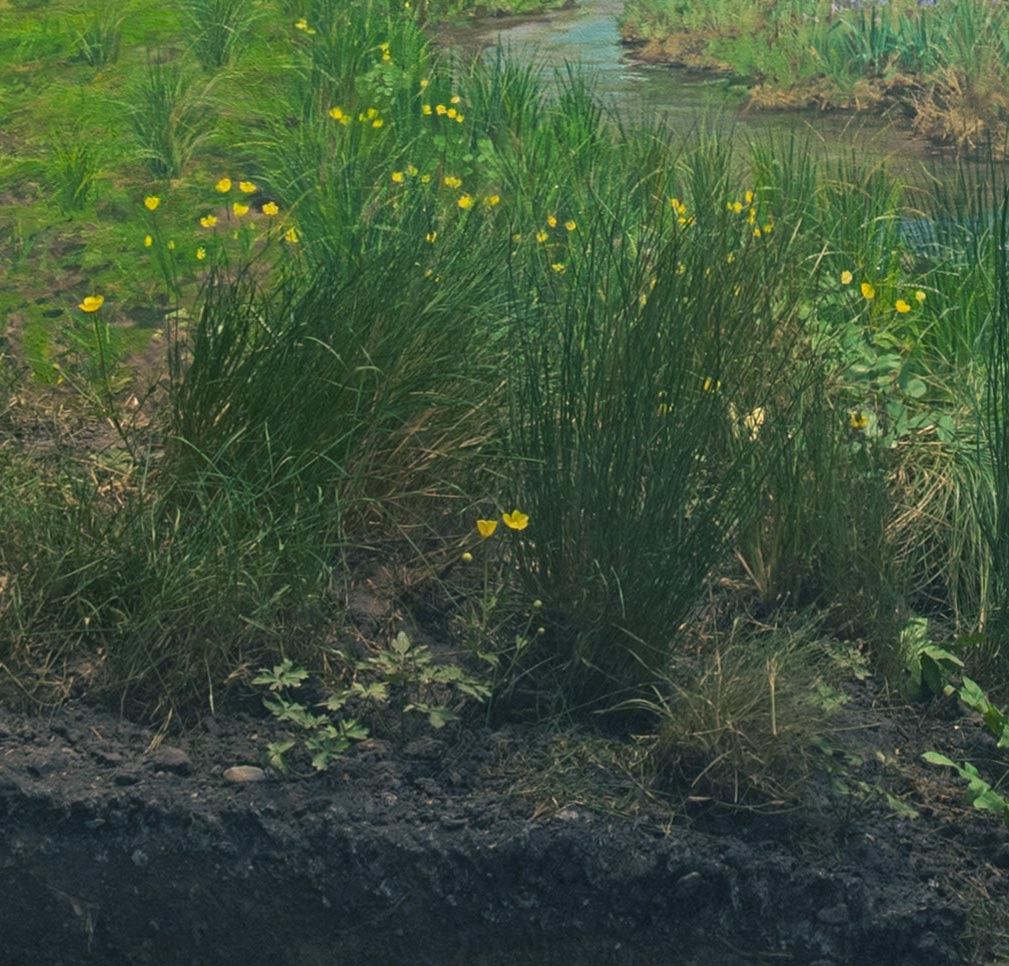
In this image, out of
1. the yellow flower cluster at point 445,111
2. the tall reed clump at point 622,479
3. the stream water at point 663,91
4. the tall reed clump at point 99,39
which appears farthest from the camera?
the stream water at point 663,91

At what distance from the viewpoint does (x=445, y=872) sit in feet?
8.62

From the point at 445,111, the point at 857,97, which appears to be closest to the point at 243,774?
the point at 445,111

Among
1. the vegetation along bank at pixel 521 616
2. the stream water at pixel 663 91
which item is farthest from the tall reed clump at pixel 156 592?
the stream water at pixel 663 91

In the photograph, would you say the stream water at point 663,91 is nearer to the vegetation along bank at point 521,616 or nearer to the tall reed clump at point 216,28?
the tall reed clump at point 216,28

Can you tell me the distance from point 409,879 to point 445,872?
0.21 ft

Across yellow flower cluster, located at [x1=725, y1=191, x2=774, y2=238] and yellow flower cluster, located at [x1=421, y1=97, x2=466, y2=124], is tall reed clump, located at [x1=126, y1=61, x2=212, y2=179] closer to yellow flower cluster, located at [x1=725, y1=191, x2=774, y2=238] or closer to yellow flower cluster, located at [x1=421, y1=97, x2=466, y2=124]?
yellow flower cluster, located at [x1=421, y1=97, x2=466, y2=124]

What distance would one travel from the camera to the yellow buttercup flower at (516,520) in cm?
288

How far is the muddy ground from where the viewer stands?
2600mm

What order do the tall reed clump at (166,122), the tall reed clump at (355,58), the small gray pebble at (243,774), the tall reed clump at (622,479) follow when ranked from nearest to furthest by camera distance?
1. the small gray pebble at (243,774)
2. the tall reed clump at (622,479)
3. the tall reed clump at (166,122)
4. the tall reed clump at (355,58)

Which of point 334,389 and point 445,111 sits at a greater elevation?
point 445,111

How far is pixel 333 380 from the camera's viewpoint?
3.25 m

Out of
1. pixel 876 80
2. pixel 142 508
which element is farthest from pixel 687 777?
pixel 876 80

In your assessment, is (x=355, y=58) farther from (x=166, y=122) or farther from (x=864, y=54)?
(x=864, y=54)

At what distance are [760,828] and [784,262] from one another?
1564mm
